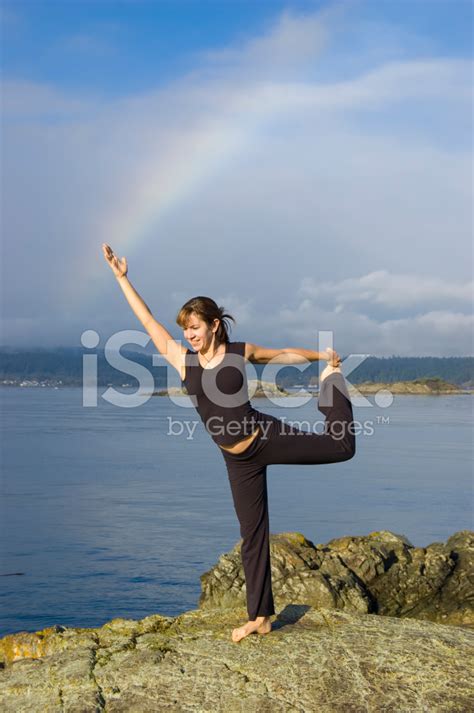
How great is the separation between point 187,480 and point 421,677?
28.4m

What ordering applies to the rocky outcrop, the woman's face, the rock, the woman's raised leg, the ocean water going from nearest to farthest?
the rock
the woman's raised leg
the woman's face
the rocky outcrop
the ocean water

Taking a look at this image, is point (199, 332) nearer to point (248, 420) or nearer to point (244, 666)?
point (248, 420)

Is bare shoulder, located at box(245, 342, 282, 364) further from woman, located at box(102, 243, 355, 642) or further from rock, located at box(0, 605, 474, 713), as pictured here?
rock, located at box(0, 605, 474, 713)

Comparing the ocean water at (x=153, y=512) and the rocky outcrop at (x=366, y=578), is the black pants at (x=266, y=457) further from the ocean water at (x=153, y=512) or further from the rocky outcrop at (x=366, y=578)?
the ocean water at (x=153, y=512)

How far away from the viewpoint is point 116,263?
7.83 metres

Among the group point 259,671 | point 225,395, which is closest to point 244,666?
point 259,671

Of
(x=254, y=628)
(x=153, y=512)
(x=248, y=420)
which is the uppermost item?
(x=248, y=420)

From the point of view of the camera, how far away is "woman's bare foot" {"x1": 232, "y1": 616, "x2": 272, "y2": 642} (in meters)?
7.18

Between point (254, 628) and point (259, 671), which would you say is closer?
point (259, 671)

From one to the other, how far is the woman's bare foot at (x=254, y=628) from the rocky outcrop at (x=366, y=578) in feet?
11.6

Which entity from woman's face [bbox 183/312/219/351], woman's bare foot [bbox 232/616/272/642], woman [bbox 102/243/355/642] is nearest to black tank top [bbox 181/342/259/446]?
woman [bbox 102/243/355/642]

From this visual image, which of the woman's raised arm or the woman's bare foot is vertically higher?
the woman's raised arm

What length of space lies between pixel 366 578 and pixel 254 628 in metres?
6.15

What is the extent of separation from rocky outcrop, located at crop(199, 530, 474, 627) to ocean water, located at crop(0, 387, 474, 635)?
3.27 meters
